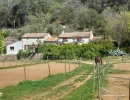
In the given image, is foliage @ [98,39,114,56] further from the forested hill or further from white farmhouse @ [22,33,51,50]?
the forested hill

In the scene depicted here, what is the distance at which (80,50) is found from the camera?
5325cm

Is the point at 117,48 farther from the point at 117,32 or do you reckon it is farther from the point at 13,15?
the point at 13,15

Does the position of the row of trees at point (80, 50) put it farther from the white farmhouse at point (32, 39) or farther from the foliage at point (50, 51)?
Result: the white farmhouse at point (32, 39)

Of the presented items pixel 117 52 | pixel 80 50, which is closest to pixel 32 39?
pixel 80 50

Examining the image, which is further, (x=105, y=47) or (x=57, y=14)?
(x=57, y=14)

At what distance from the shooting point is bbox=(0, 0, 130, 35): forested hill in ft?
252

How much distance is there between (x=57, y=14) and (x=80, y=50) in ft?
135

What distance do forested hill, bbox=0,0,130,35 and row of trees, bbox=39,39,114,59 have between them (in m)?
18.4

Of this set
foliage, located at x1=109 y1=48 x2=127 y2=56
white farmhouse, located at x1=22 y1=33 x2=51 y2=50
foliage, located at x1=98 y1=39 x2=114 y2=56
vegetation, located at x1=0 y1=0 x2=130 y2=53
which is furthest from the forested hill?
foliage, located at x1=109 y1=48 x2=127 y2=56

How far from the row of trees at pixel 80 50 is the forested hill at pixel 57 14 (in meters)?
18.4

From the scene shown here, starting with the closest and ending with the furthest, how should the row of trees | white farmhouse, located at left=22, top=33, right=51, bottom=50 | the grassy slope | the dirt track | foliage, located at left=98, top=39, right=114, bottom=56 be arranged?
the grassy slope, the dirt track, the row of trees, foliage, located at left=98, top=39, right=114, bottom=56, white farmhouse, located at left=22, top=33, right=51, bottom=50

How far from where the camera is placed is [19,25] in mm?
98688

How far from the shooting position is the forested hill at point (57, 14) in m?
76.9

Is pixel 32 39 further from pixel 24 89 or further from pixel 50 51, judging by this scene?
pixel 24 89
